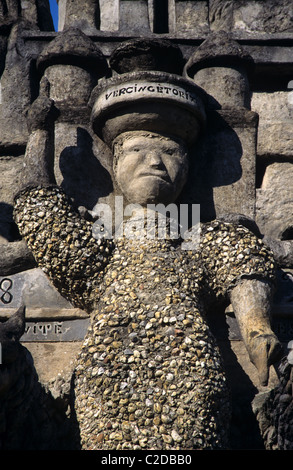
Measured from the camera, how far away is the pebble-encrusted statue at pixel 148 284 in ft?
22.9

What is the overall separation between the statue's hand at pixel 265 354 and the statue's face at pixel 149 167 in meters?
1.48

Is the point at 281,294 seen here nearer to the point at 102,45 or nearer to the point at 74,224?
the point at 74,224

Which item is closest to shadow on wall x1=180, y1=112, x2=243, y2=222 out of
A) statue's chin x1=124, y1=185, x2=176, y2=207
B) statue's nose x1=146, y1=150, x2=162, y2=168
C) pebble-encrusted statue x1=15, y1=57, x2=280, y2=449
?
pebble-encrusted statue x1=15, y1=57, x2=280, y2=449

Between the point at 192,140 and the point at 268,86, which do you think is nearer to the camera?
the point at 192,140

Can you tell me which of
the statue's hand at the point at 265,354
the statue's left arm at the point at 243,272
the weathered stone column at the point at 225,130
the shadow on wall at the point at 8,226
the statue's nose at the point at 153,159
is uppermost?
the weathered stone column at the point at 225,130

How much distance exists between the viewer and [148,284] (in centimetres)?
755

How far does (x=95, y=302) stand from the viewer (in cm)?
774

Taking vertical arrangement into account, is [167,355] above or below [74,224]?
below

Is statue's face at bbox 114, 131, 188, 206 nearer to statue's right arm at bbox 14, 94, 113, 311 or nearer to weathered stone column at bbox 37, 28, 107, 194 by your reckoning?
statue's right arm at bbox 14, 94, 113, 311

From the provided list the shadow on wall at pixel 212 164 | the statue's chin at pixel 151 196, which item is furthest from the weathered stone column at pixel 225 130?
the statue's chin at pixel 151 196

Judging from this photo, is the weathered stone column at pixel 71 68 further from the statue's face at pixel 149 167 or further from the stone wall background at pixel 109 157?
the statue's face at pixel 149 167

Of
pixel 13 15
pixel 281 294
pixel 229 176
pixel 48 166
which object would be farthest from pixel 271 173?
pixel 13 15

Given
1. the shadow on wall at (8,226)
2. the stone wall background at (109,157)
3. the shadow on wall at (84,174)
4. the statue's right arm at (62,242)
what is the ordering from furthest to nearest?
the shadow on wall at (8,226) < the shadow on wall at (84,174) < the stone wall background at (109,157) < the statue's right arm at (62,242)

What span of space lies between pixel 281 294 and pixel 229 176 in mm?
1059
